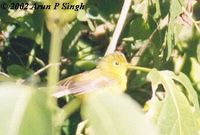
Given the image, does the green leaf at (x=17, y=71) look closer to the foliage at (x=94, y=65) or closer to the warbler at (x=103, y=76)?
the foliage at (x=94, y=65)

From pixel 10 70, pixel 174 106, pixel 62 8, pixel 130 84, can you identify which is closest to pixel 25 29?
pixel 10 70

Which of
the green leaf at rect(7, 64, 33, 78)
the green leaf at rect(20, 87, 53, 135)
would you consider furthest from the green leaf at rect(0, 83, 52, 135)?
the green leaf at rect(7, 64, 33, 78)

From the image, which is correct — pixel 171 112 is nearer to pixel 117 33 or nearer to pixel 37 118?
pixel 117 33

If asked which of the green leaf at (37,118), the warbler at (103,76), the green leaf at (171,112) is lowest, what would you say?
the green leaf at (171,112)

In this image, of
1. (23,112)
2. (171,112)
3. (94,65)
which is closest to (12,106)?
(23,112)

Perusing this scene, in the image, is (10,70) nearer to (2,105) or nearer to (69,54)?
(69,54)

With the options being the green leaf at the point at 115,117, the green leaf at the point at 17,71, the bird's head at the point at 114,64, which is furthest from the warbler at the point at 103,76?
the green leaf at the point at 17,71

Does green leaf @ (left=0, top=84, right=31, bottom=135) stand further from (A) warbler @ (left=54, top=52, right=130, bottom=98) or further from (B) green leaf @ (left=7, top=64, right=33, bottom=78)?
(B) green leaf @ (left=7, top=64, right=33, bottom=78)
